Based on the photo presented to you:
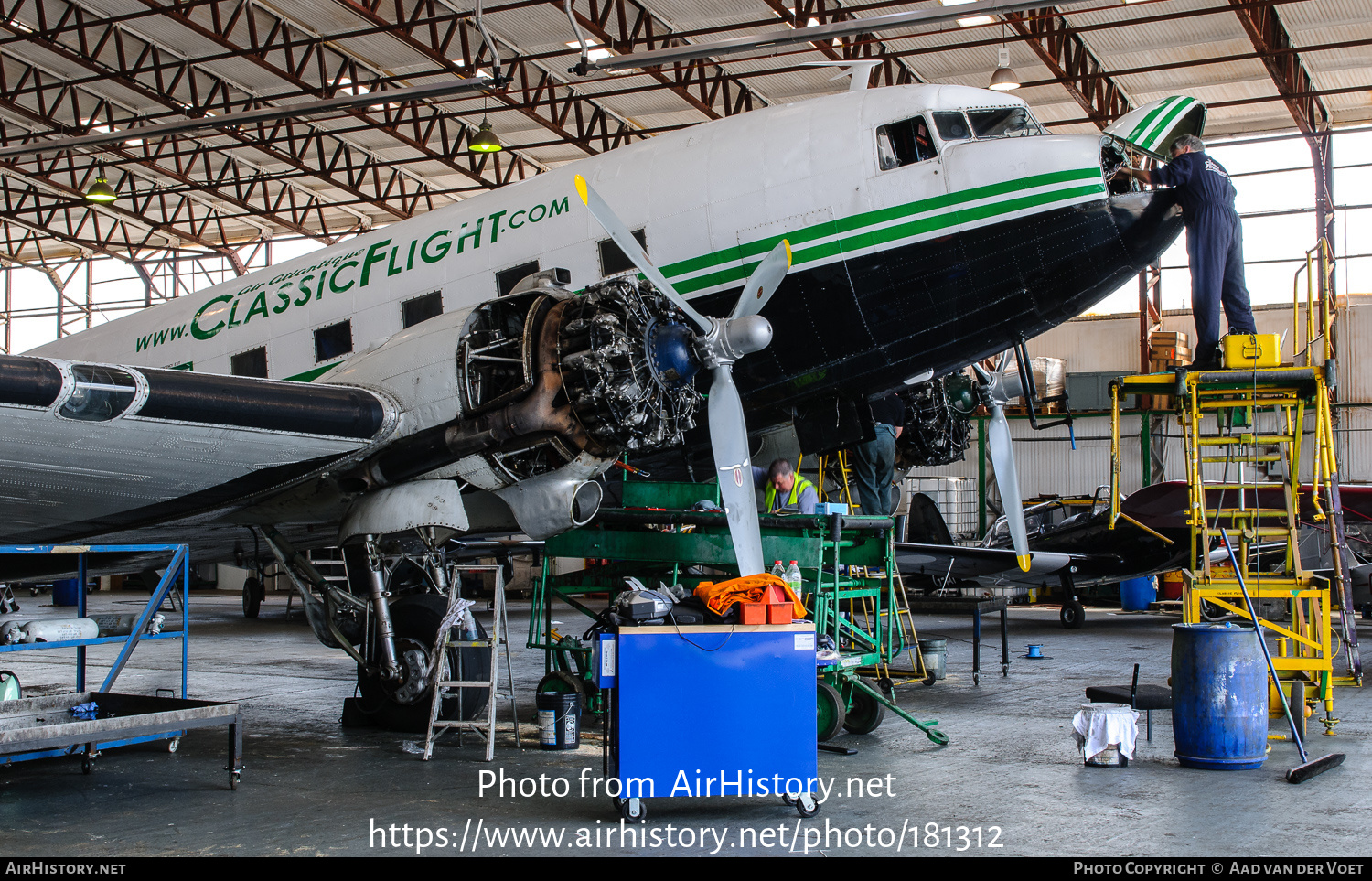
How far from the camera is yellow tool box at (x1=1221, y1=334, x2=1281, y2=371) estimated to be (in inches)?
346

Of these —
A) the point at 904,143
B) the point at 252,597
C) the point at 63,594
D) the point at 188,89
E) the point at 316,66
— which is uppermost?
the point at 188,89

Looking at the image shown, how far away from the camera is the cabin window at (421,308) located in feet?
32.8

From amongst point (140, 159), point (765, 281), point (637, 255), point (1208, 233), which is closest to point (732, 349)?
point (765, 281)

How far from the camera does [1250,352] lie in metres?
8.79

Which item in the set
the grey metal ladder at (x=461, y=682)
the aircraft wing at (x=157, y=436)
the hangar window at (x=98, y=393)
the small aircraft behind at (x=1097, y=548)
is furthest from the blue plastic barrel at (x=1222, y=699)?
the small aircraft behind at (x=1097, y=548)

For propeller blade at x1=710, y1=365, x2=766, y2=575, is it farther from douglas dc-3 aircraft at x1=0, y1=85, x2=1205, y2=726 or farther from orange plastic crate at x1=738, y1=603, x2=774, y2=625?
orange plastic crate at x1=738, y1=603, x2=774, y2=625

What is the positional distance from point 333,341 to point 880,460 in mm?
5397

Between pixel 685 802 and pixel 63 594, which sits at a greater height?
pixel 685 802

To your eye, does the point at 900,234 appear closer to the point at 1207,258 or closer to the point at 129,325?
the point at 1207,258

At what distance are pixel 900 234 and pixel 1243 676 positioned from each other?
12.7ft

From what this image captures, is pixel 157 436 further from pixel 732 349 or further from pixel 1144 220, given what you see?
pixel 1144 220

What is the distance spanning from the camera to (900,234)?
8500mm

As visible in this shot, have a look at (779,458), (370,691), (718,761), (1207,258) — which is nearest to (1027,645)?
(779,458)
